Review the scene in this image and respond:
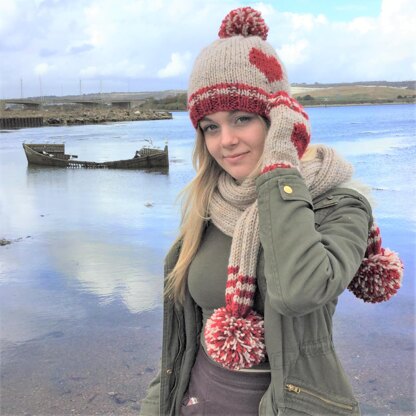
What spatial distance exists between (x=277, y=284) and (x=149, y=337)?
3.79 m

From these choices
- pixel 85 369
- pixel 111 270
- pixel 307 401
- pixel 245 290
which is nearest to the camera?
pixel 307 401

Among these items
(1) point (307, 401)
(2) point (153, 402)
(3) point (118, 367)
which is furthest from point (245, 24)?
(3) point (118, 367)

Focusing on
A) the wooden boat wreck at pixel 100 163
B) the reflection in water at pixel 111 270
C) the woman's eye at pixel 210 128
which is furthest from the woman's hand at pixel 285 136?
the wooden boat wreck at pixel 100 163

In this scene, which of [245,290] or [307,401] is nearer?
[307,401]

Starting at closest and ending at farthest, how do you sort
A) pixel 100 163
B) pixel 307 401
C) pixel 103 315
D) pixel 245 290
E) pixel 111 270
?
pixel 307 401
pixel 245 290
pixel 103 315
pixel 111 270
pixel 100 163

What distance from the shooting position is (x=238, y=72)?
1854mm

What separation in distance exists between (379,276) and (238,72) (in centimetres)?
95

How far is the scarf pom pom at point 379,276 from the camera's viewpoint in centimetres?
188

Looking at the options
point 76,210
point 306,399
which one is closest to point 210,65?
point 306,399

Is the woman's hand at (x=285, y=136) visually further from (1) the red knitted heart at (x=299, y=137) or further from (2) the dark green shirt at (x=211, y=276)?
(2) the dark green shirt at (x=211, y=276)

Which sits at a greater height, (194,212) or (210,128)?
(210,128)

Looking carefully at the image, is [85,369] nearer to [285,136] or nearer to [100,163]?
[285,136]

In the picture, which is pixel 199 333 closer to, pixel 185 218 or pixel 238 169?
pixel 185 218

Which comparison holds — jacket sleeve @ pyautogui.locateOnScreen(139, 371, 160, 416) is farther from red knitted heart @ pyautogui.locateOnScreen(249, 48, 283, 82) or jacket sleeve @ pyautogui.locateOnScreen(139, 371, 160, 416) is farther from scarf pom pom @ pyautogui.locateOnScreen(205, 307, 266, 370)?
red knitted heart @ pyautogui.locateOnScreen(249, 48, 283, 82)
